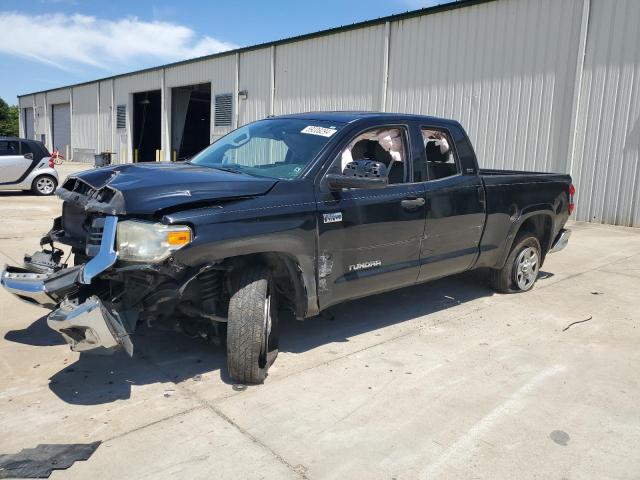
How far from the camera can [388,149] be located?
4785 millimetres

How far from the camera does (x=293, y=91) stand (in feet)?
60.7

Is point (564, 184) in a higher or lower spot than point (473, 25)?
lower

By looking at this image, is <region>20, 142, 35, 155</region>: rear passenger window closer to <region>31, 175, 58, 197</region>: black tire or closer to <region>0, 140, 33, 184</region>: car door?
<region>0, 140, 33, 184</region>: car door

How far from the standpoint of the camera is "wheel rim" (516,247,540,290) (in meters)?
6.20

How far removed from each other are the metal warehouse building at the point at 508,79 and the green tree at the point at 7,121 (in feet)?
146

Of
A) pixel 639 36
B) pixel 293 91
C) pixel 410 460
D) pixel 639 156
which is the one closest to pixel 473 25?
pixel 639 36

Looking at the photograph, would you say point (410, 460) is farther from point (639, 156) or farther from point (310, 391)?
point (639, 156)

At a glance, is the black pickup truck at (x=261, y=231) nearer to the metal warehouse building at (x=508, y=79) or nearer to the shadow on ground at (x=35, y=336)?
the shadow on ground at (x=35, y=336)

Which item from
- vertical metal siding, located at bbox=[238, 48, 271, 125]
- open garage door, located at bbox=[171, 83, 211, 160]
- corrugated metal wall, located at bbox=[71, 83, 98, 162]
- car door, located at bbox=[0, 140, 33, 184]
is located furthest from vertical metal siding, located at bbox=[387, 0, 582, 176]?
corrugated metal wall, located at bbox=[71, 83, 98, 162]

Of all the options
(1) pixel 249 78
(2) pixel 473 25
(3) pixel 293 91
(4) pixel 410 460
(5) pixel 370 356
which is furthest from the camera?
(1) pixel 249 78

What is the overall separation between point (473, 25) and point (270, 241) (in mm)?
11464

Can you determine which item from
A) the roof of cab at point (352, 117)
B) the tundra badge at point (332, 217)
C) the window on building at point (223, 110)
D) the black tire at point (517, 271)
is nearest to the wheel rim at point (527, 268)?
the black tire at point (517, 271)

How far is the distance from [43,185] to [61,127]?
29.0 m

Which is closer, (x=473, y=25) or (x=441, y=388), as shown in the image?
(x=441, y=388)
